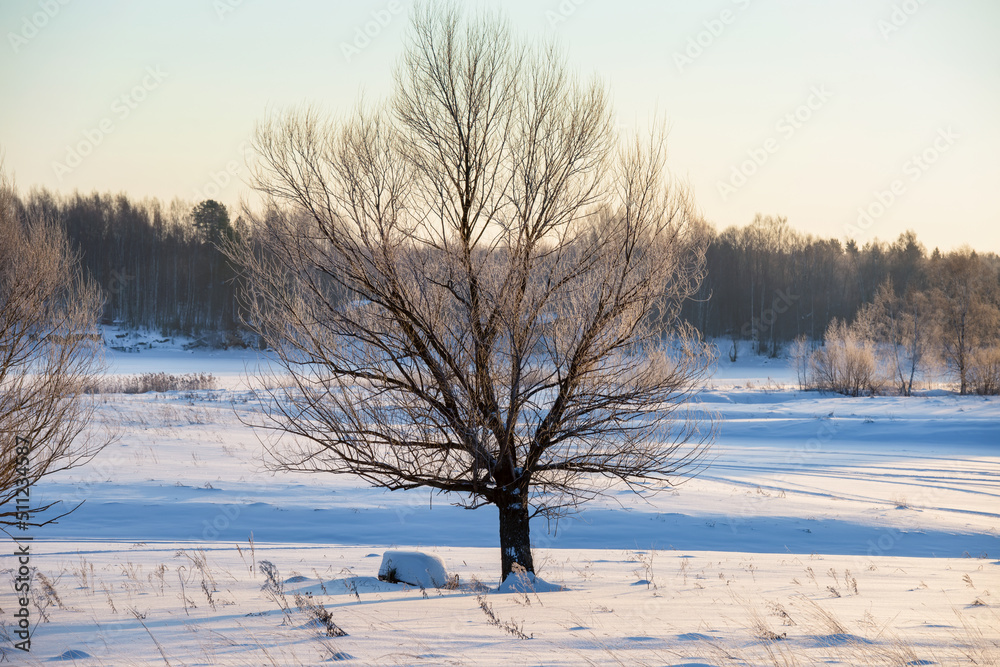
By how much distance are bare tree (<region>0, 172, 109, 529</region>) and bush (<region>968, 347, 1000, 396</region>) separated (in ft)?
138

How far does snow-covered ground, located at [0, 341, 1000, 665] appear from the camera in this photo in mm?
5293

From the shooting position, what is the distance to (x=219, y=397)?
3036 cm

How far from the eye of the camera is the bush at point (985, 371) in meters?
36.8

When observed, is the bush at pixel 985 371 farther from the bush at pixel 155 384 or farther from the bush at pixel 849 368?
the bush at pixel 155 384

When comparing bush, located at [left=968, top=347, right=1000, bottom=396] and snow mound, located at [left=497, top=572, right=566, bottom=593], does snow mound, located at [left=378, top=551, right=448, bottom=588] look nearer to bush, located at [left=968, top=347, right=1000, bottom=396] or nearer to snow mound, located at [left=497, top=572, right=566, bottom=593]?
snow mound, located at [left=497, top=572, right=566, bottom=593]

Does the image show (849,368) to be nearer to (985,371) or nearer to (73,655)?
(985,371)

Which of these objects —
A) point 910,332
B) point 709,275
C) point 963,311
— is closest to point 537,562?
point 963,311

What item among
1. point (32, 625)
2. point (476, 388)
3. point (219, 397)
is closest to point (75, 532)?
point (32, 625)

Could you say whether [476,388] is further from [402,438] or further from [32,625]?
[32,625]

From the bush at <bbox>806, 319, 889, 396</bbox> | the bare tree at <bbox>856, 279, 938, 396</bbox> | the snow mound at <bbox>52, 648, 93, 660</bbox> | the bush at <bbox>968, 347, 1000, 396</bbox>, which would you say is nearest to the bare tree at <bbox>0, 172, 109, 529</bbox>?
the snow mound at <bbox>52, 648, 93, 660</bbox>

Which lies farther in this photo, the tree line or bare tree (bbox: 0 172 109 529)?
the tree line

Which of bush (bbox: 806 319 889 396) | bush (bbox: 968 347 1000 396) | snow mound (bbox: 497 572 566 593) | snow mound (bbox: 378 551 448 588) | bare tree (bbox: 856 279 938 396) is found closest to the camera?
snow mound (bbox: 497 572 566 593)

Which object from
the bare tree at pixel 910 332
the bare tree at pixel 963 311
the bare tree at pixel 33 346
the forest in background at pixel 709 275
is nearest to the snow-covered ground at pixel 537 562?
the bare tree at pixel 33 346

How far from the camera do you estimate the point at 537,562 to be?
1084 centimetres
